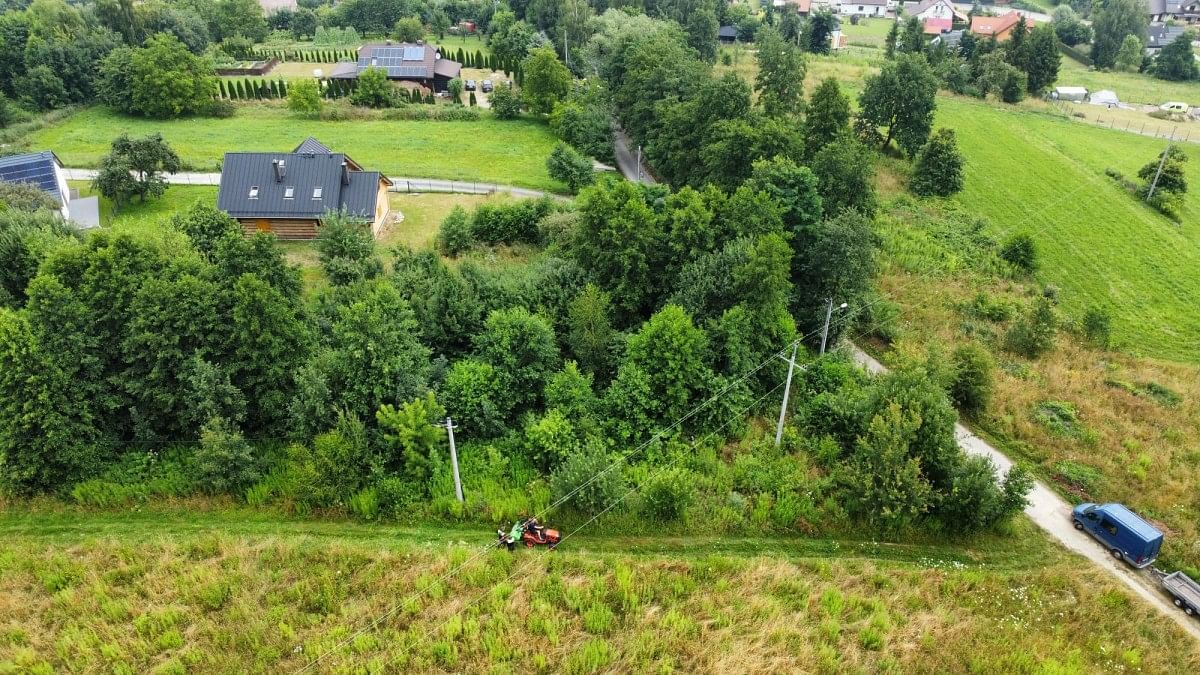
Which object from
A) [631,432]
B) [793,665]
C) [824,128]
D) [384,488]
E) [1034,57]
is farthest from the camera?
[1034,57]

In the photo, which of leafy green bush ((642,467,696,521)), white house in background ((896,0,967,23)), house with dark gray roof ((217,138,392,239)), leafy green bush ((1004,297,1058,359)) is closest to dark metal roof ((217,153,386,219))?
house with dark gray roof ((217,138,392,239))

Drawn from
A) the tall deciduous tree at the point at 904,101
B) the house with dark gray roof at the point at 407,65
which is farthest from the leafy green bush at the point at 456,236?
the house with dark gray roof at the point at 407,65

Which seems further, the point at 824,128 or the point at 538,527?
the point at 824,128

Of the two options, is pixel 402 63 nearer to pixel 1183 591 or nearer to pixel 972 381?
pixel 972 381

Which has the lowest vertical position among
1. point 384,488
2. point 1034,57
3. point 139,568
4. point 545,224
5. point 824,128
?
point 139,568

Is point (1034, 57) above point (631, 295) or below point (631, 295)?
above

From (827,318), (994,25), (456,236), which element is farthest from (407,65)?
(994,25)

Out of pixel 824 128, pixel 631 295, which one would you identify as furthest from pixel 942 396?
pixel 824 128

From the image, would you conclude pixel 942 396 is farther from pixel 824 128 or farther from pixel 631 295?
pixel 824 128
